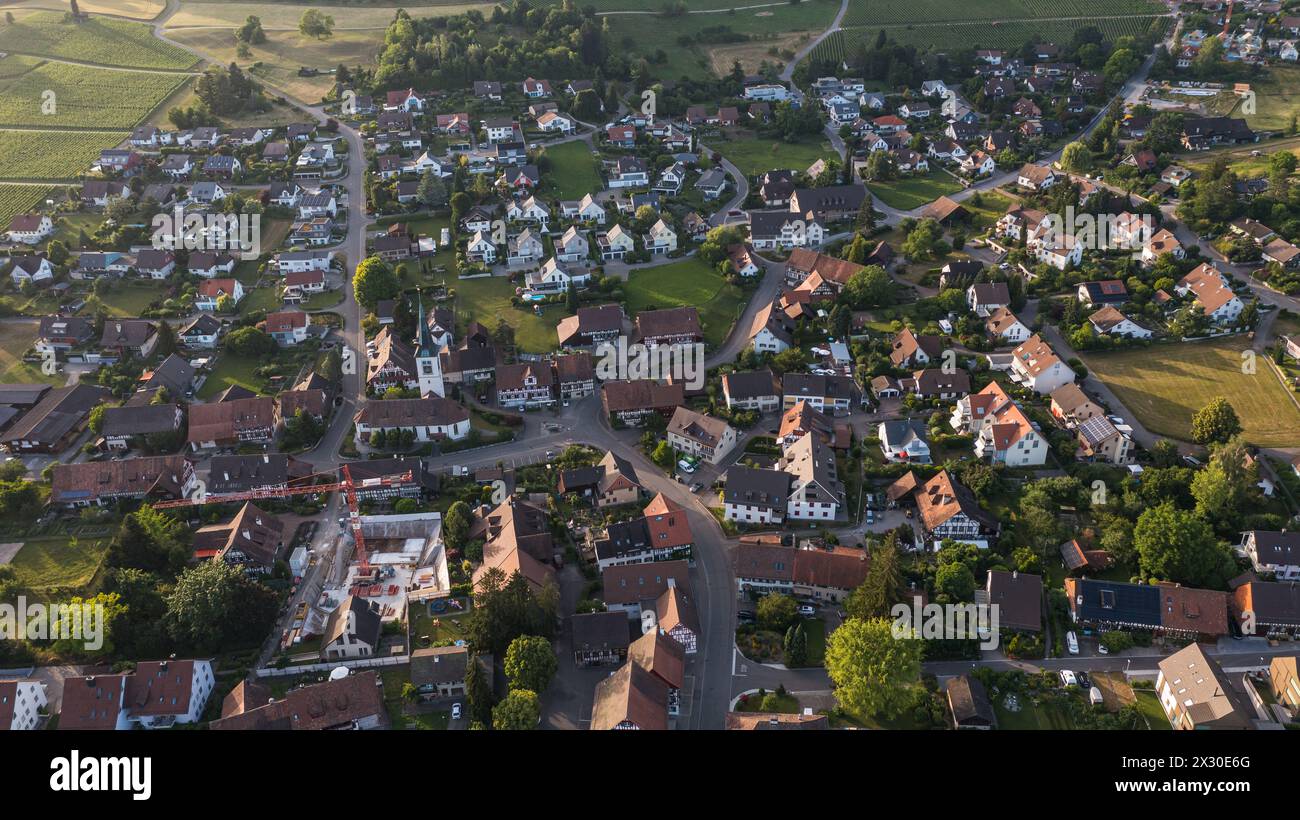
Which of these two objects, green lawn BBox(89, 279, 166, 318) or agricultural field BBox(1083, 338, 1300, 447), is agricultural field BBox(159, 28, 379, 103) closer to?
green lawn BBox(89, 279, 166, 318)

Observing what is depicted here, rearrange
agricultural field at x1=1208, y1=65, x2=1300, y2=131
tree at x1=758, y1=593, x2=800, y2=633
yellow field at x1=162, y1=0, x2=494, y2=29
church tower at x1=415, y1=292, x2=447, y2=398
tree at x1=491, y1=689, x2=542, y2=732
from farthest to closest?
yellow field at x1=162, y1=0, x2=494, y2=29, agricultural field at x1=1208, y1=65, x2=1300, y2=131, church tower at x1=415, y1=292, x2=447, y2=398, tree at x1=758, y1=593, x2=800, y2=633, tree at x1=491, y1=689, x2=542, y2=732

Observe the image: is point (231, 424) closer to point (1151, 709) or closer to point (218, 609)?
point (218, 609)

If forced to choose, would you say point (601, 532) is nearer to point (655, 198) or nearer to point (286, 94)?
point (655, 198)

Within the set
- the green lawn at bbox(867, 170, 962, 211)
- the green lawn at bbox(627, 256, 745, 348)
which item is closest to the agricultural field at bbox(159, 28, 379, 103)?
the green lawn at bbox(627, 256, 745, 348)

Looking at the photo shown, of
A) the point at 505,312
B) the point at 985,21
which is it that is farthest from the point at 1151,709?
the point at 985,21

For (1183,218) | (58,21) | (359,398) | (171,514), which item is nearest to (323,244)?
(359,398)

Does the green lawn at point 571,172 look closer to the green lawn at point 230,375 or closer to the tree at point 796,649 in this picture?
the green lawn at point 230,375

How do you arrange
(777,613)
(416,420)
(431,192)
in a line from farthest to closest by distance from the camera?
(431,192) → (416,420) → (777,613)
